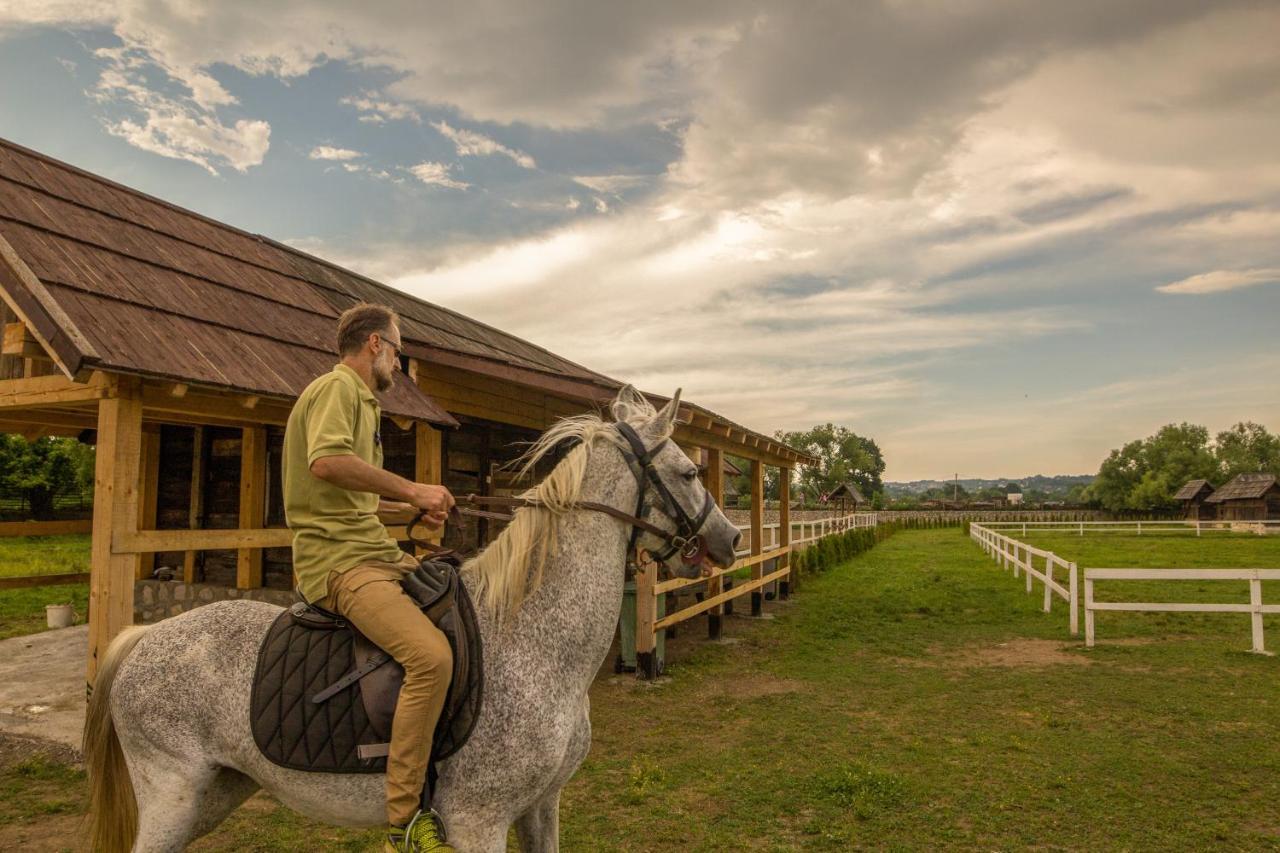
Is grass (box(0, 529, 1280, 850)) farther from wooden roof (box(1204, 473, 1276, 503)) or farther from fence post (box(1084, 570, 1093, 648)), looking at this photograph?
wooden roof (box(1204, 473, 1276, 503))

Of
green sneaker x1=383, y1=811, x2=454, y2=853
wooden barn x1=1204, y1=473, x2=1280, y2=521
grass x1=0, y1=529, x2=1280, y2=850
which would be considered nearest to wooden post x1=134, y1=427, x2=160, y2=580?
grass x1=0, y1=529, x2=1280, y2=850

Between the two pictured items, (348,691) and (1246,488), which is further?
(1246,488)

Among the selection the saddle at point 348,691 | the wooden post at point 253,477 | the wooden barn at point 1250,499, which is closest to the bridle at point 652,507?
the saddle at point 348,691

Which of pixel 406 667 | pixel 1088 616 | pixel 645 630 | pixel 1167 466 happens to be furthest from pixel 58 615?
pixel 1167 466

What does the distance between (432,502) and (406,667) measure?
55cm

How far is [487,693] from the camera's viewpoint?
2.69 metres

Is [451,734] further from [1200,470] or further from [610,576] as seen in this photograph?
[1200,470]

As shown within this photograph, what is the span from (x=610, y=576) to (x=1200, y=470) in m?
84.0

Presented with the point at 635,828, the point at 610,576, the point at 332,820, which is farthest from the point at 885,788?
the point at 332,820

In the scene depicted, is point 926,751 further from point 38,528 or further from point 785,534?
point 785,534

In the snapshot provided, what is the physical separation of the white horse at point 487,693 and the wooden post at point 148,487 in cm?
1016

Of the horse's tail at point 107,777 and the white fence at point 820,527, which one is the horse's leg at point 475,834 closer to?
the horse's tail at point 107,777

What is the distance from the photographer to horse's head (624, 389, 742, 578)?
302cm

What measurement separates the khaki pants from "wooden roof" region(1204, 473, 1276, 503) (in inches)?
2563
